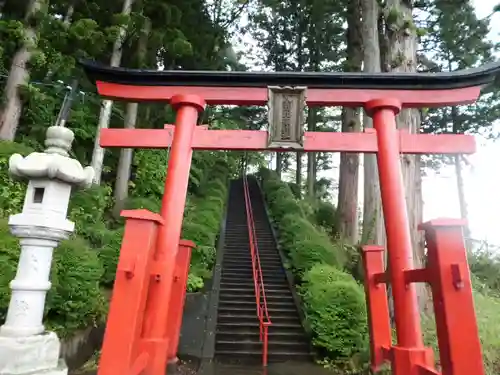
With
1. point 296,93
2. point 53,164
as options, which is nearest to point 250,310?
point 296,93

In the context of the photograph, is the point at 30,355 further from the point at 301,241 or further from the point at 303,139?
the point at 301,241

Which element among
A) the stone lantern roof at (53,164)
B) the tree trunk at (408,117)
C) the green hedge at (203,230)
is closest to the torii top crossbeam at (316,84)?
the tree trunk at (408,117)

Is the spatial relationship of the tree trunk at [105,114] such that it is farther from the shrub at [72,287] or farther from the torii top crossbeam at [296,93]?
the shrub at [72,287]

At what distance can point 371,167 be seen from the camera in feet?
33.1

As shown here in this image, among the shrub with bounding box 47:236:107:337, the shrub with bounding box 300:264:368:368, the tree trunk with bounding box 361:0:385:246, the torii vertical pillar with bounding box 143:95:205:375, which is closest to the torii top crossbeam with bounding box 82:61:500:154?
the torii vertical pillar with bounding box 143:95:205:375

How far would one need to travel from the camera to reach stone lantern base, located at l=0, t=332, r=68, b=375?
292 cm

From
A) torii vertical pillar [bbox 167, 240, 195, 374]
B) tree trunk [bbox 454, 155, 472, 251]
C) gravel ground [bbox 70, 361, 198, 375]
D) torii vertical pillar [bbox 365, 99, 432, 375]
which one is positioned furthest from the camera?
tree trunk [bbox 454, 155, 472, 251]

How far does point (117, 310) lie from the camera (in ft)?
11.7

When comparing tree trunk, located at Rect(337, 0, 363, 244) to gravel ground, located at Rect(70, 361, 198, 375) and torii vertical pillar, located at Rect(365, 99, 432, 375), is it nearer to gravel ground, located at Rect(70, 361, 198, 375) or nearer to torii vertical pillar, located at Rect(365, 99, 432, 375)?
torii vertical pillar, located at Rect(365, 99, 432, 375)

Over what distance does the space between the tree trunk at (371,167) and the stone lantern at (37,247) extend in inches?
287

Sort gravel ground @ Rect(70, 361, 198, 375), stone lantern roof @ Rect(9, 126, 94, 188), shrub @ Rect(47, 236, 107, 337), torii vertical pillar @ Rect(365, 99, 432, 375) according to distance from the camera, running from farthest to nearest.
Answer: gravel ground @ Rect(70, 361, 198, 375) → shrub @ Rect(47, 236, 107, 337) → torii vertical pillar @ Rect(365, 99, 432, 375) → stone lantern roof @ Rect(9, 126, 94, 188)

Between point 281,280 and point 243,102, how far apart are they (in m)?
6.09

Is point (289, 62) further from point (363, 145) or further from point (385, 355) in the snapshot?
point (385, 355)

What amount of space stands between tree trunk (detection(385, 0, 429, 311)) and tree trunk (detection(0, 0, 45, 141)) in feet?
24.7
